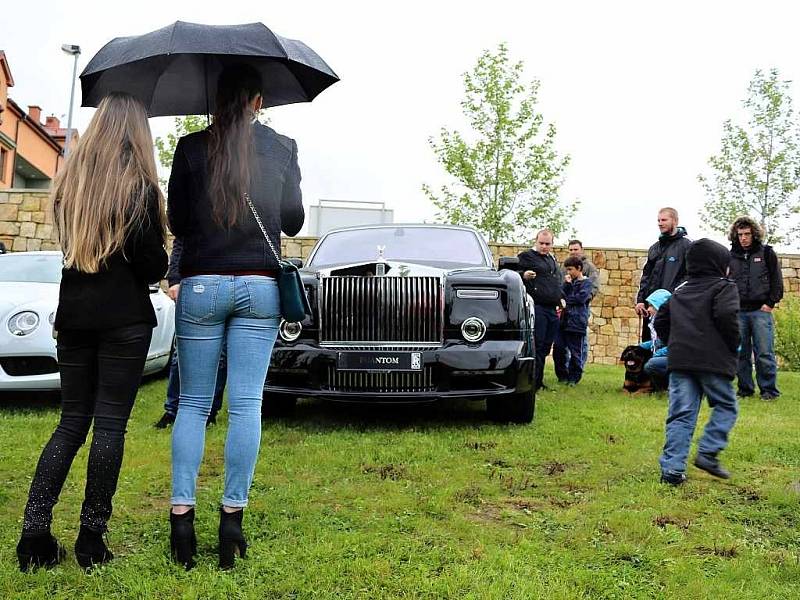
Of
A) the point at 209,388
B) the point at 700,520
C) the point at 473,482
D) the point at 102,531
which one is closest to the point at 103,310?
the point at 209,388

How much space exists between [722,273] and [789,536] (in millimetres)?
1631

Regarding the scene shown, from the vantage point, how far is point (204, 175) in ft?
9.39

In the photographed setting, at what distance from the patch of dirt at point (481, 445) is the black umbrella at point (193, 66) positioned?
260cm

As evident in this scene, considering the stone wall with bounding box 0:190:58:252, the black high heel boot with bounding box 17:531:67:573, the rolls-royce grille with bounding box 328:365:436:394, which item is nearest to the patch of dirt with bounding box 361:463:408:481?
the rolls-royce grille with bounding box 328:365:436:394

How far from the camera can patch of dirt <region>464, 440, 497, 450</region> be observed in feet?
16.8

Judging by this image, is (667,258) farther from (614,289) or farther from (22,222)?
(22,222)

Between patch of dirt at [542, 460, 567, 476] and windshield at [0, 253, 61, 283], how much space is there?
5162mm

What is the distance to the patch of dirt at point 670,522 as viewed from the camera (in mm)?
3430

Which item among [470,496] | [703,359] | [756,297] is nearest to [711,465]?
[703,359]

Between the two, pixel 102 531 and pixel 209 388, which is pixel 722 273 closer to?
Answer: pixel 209 388

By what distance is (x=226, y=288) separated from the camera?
282cm

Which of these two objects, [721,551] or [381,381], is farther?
[381,381]

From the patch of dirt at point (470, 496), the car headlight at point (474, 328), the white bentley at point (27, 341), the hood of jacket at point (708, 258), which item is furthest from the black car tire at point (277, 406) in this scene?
→ the hood of jacket at point (708, 258)

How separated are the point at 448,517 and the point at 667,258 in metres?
5.26
